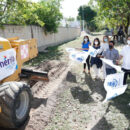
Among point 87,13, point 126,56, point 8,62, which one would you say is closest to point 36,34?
point 126,56

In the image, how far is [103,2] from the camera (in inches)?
257

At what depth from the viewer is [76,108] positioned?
4.53m

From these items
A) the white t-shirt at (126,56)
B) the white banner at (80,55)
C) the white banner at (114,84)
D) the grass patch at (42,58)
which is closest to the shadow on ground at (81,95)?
the white banner at (114,84)

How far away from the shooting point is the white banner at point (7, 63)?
3309 millimetres

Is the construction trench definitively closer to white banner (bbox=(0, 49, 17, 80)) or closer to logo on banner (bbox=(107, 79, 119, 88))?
logo on banner (bbox=(107, 79, 119, 88))

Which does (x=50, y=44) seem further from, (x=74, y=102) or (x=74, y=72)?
(x=74, y=102)

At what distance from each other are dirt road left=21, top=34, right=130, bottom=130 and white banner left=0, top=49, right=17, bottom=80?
1.28 m

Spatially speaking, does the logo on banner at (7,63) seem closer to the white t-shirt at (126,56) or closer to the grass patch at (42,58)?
the white t-shirt at (126,56)

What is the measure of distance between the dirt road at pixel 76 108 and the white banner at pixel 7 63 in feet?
4.21

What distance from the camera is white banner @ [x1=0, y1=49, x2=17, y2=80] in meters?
3.31

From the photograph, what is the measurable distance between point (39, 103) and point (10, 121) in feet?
5.35

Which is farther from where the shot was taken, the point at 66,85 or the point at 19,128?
the point at 66,85

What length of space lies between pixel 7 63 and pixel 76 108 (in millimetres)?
2287

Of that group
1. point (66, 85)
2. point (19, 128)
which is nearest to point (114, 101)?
point (66, 85)
